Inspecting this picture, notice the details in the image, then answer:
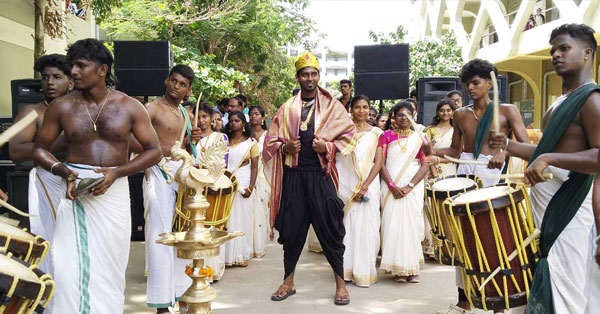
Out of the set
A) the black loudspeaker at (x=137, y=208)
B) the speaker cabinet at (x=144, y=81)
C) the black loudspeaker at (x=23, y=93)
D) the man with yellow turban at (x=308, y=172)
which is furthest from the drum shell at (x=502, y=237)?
the black loudspeaker at (x=23, y=93)

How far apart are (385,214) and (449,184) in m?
2.24

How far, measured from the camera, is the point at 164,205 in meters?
4.43

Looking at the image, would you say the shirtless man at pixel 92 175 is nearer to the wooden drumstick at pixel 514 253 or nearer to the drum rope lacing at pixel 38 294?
the drum rope lacing at pixel 38 294

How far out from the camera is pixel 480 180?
12.5 feet

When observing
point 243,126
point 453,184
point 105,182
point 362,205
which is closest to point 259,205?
point 243,126

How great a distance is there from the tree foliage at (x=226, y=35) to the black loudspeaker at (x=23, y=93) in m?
4.11

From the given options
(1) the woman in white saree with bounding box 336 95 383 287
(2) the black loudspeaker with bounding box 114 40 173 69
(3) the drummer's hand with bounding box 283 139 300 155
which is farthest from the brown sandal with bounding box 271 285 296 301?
(2) the black loudspeaker with bounding box 114 40 173 69

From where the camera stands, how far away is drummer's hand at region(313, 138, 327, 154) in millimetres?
4684

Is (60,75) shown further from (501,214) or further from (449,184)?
(501,214)

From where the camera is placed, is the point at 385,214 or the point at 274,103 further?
the point at 274,103

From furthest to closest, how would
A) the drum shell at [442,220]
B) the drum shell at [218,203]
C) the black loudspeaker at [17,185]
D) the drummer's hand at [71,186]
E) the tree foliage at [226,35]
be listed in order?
the tree foliage at [226,35] → the black loudspeaker at [17,185] → the drum shell at [218,203] → the drum shell at [442,220] → the drummer's hand at [71,186]

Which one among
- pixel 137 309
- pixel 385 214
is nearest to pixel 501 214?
pixel 385 214

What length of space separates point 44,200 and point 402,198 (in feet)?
12.0

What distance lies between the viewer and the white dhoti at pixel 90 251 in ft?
10.1
